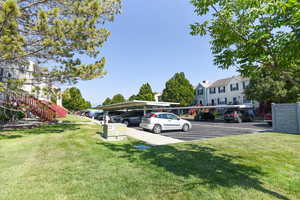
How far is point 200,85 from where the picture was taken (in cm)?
4478

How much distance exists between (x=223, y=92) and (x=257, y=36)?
127 ft

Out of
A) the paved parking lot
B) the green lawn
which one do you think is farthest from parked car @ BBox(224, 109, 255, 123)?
the green lawn

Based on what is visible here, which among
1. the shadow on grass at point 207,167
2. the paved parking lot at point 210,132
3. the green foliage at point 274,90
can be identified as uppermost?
the green foliage at point 274,90

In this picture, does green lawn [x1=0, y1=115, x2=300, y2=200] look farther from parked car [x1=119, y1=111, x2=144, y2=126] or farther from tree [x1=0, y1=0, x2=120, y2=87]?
parked car [x1=119, y1=111, x2=144, y2=126]

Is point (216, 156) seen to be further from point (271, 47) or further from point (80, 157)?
point (80, 157)

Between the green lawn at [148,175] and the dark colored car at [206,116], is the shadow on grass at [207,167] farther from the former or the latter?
the dark colored car at [206,116]

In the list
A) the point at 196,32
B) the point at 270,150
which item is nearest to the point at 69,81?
the point at 196,32

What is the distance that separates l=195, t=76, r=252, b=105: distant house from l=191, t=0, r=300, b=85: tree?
31.9m

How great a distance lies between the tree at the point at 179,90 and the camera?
40.3m

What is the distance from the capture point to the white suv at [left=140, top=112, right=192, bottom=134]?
38.5 ft

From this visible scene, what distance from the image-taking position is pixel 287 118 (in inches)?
428

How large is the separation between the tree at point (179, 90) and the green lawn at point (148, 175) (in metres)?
34.4

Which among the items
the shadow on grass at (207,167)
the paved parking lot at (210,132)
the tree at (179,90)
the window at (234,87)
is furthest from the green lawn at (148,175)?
the tree at (179,90)

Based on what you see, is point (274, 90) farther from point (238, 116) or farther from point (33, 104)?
point (33, 104)
